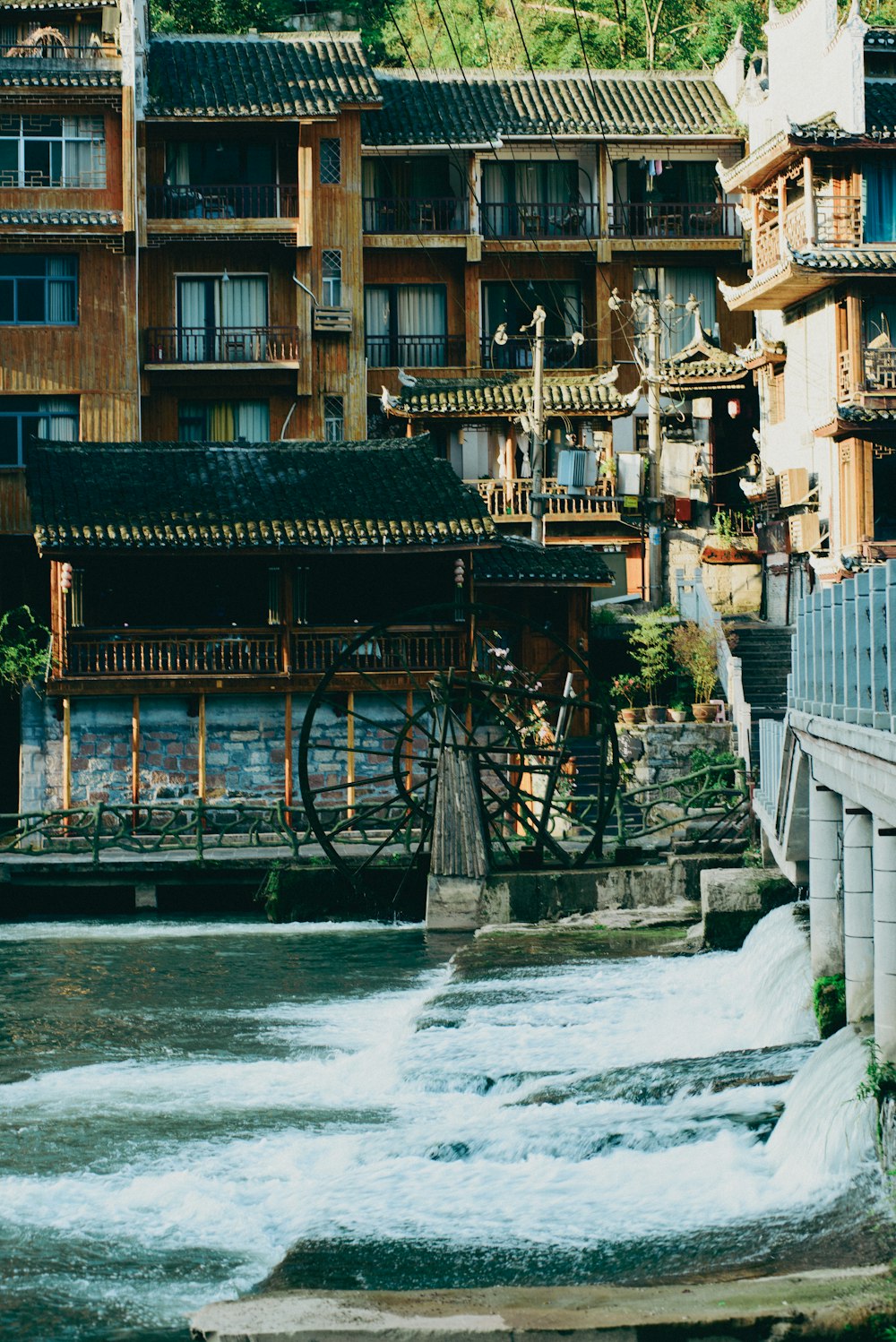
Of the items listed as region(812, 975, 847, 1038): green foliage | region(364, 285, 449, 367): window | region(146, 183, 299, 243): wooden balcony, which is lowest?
region(812, 975, 847, 1038): green foliage

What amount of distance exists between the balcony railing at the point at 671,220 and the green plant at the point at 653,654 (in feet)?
47.8

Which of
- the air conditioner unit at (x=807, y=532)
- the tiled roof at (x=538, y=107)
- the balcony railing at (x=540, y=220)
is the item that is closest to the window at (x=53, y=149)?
the tiled roof at (x=538, y=107)

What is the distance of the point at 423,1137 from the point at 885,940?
449cm

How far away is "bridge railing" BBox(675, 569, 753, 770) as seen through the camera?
33438mm

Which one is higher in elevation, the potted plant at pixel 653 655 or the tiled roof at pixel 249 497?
the tiled roof at pixel 249 497

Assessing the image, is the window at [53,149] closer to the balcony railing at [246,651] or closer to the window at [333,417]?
the window at [333,417]

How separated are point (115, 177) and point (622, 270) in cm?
1423

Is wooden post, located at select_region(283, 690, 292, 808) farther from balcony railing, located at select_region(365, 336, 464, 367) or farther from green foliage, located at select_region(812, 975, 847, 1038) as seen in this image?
green foliage, located at select_region(812, 975, 847, 1038)

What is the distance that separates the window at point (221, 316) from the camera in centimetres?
4291

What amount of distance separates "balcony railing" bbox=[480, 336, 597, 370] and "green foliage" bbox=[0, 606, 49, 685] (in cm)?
1559

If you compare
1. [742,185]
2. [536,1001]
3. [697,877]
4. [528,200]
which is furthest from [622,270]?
[536,1001]

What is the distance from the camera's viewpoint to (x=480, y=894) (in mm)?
26078

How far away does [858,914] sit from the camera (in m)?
15.3

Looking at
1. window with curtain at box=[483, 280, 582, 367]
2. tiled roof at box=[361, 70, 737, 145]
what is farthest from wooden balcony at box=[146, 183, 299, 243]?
window with curtain at box=[483, 280, 582, 367]
